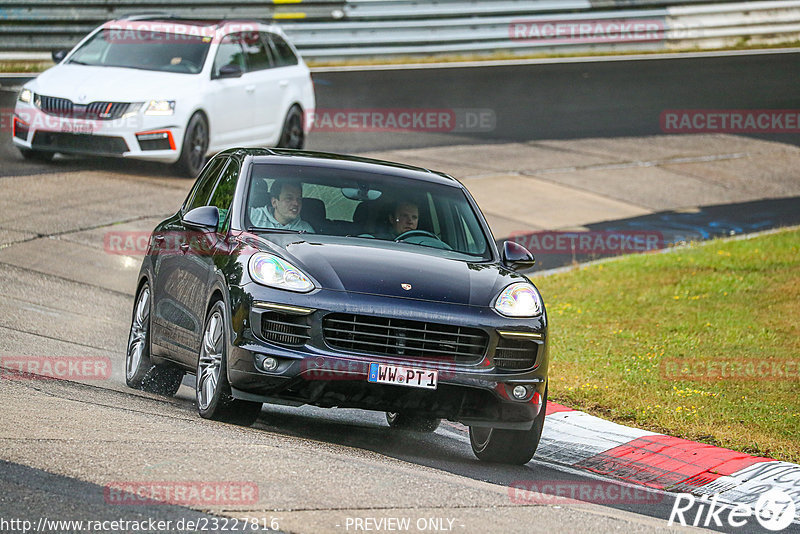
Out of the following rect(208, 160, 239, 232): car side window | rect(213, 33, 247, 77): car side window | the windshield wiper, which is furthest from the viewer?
rect(213, 33, 247, 77): car side window

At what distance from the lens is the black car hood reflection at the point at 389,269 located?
7.59 m

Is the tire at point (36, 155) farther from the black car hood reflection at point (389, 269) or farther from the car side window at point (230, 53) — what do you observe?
the black car hood reflection at point (389, 269)

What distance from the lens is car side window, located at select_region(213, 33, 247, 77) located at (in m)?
18.8

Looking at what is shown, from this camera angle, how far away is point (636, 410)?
9.88 metres

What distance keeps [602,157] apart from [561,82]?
221 inches

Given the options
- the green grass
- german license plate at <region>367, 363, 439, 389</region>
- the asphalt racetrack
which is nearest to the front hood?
the asphalt racetrack

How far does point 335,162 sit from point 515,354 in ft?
6.88

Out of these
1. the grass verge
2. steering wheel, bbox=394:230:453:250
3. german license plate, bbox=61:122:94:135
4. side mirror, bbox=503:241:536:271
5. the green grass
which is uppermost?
steering wheel, bbox=394:230:453:250

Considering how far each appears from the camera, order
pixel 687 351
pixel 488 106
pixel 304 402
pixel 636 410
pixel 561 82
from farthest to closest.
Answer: pixel 561 82 < pixel 488 106 < pixel 687 351 < pixel 636 410 < pixel 304 402

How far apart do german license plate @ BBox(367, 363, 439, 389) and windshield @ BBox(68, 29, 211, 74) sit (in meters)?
11.6

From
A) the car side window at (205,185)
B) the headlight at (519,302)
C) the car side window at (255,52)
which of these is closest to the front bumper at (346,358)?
the headlight at (519,302)

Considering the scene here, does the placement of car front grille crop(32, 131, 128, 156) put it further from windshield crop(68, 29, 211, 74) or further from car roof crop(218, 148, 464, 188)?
car roof crop(218, 148, 464, 188)

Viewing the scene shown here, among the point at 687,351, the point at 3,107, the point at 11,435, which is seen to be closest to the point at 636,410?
the point at 687,351

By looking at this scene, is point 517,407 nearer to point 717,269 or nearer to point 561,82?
point 717,269
